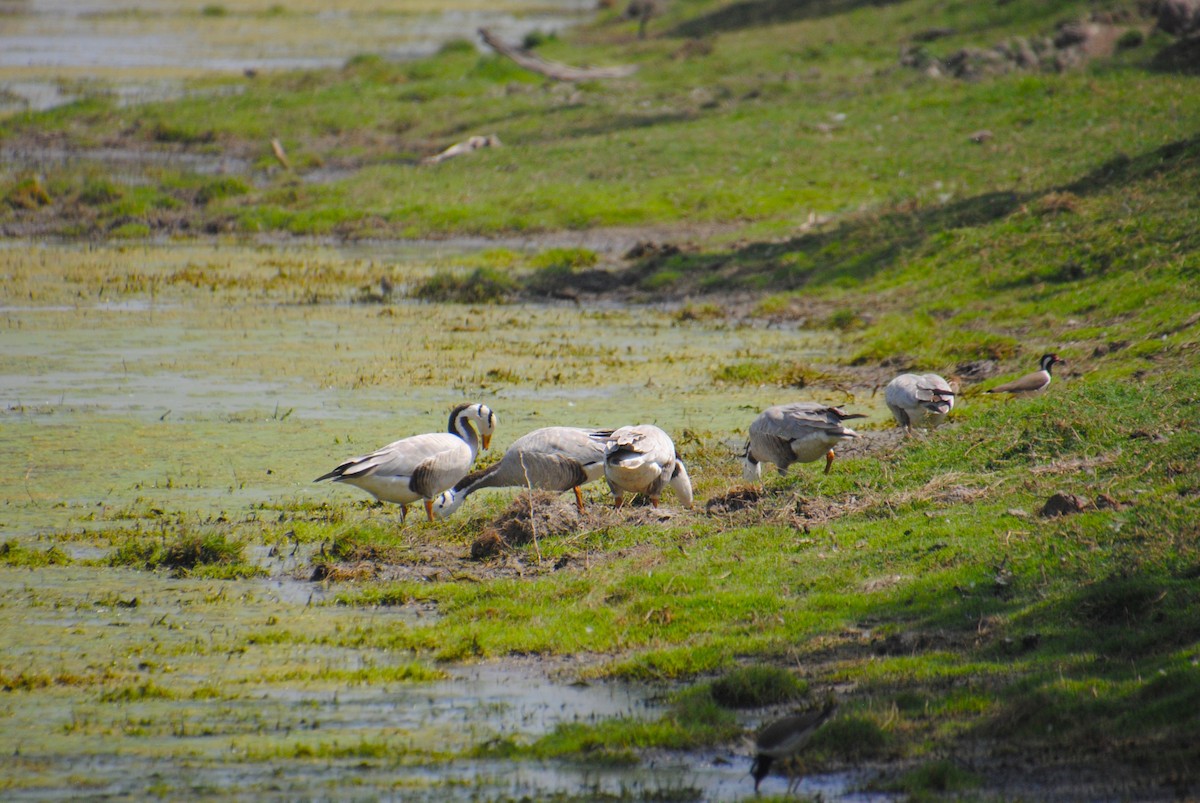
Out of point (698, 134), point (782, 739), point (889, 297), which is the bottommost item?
point (889, 297)

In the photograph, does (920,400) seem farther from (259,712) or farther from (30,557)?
(30,557)

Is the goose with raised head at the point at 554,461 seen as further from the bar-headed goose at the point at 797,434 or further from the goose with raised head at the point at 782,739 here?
the goose with raised head at the point at 782,739

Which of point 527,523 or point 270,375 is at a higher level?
point 527,523

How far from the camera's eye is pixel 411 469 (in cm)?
1151

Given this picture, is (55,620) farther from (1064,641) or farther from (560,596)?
(1064,641)

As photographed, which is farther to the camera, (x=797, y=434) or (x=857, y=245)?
(x=857, y=245)

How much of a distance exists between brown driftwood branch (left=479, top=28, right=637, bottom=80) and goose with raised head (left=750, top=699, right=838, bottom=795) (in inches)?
1473

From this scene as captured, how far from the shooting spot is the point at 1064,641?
807cm

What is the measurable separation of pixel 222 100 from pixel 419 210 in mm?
16877

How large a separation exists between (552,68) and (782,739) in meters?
39.2

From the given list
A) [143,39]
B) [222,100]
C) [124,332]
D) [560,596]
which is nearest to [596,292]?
[124,332]

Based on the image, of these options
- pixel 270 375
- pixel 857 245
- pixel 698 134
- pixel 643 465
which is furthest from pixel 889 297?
pixel 698 134

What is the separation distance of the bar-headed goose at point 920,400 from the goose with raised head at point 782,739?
6.71 m

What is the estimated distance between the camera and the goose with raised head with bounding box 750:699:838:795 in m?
6.57
